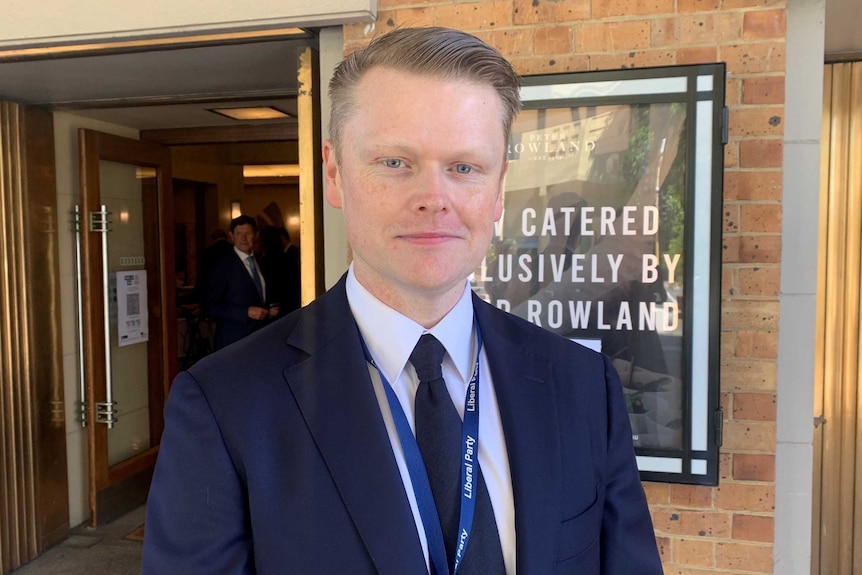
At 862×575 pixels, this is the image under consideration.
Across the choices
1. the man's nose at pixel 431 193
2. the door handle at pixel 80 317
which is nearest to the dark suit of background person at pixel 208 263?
the door handle at pixel 80 317

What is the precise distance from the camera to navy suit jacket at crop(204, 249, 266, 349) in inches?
193

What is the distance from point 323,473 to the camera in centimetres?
103

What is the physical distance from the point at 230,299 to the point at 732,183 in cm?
380

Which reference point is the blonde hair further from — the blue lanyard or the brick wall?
the brick wall

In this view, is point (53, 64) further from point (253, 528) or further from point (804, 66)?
point (804, 66)

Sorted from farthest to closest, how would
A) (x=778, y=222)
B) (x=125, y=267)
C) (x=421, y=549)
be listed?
(x=125, y=267) → (x=778, y=222) → (x=421, y=549)

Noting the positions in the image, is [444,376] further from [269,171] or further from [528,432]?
[269,171]

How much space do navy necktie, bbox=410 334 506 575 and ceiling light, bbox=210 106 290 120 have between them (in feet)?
10.0

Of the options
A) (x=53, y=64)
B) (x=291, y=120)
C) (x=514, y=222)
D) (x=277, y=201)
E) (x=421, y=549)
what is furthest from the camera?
(x=277, y=201)

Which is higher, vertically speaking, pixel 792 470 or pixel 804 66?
pixel 804 66

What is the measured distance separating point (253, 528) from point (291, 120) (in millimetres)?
3557

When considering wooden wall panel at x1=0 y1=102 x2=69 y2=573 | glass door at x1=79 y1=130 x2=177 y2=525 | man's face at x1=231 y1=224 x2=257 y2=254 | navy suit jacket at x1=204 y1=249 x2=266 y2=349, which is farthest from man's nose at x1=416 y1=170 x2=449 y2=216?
man's face at x1=231 y1=224 x2=257 y2=254

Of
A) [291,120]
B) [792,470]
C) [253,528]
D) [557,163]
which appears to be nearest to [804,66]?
[557,163]

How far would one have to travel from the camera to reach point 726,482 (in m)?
2.29
